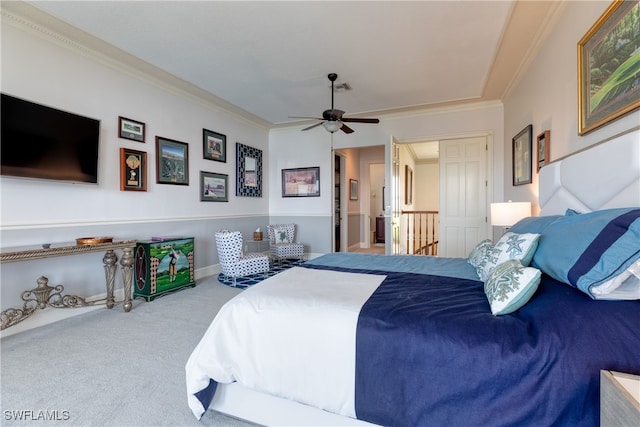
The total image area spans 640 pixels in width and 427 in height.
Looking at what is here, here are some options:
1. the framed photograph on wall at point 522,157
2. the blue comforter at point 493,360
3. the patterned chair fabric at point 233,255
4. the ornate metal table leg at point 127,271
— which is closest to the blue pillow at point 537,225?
the blue comforter at point 493,360

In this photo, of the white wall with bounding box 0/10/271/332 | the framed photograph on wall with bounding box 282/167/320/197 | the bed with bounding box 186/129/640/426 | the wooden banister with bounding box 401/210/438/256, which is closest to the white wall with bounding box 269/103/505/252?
the framed photograph on wall with bounding box 282/167/320/197

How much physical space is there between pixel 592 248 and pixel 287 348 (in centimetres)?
137

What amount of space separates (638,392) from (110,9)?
3816mm

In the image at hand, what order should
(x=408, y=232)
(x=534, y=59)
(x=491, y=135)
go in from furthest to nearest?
1. (x=408, y=232)
2. (x=491, y=135)
3. (x=534, y=59)

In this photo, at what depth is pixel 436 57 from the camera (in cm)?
318

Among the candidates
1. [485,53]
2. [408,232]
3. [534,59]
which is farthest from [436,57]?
[408,232]

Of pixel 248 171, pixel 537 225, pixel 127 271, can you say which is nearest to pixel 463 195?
pixel 537 225

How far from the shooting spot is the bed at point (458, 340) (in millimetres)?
973

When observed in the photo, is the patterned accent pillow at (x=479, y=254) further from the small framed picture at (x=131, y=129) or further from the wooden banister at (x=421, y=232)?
the small framed picture at (x=131, y=129)

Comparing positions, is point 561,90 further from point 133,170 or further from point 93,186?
point 93,186

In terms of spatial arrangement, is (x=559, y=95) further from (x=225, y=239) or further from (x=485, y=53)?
(x=225, y=239)

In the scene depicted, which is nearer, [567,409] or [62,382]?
[567,409]

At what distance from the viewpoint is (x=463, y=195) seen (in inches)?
188

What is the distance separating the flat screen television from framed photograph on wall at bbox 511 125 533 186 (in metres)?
4.76
